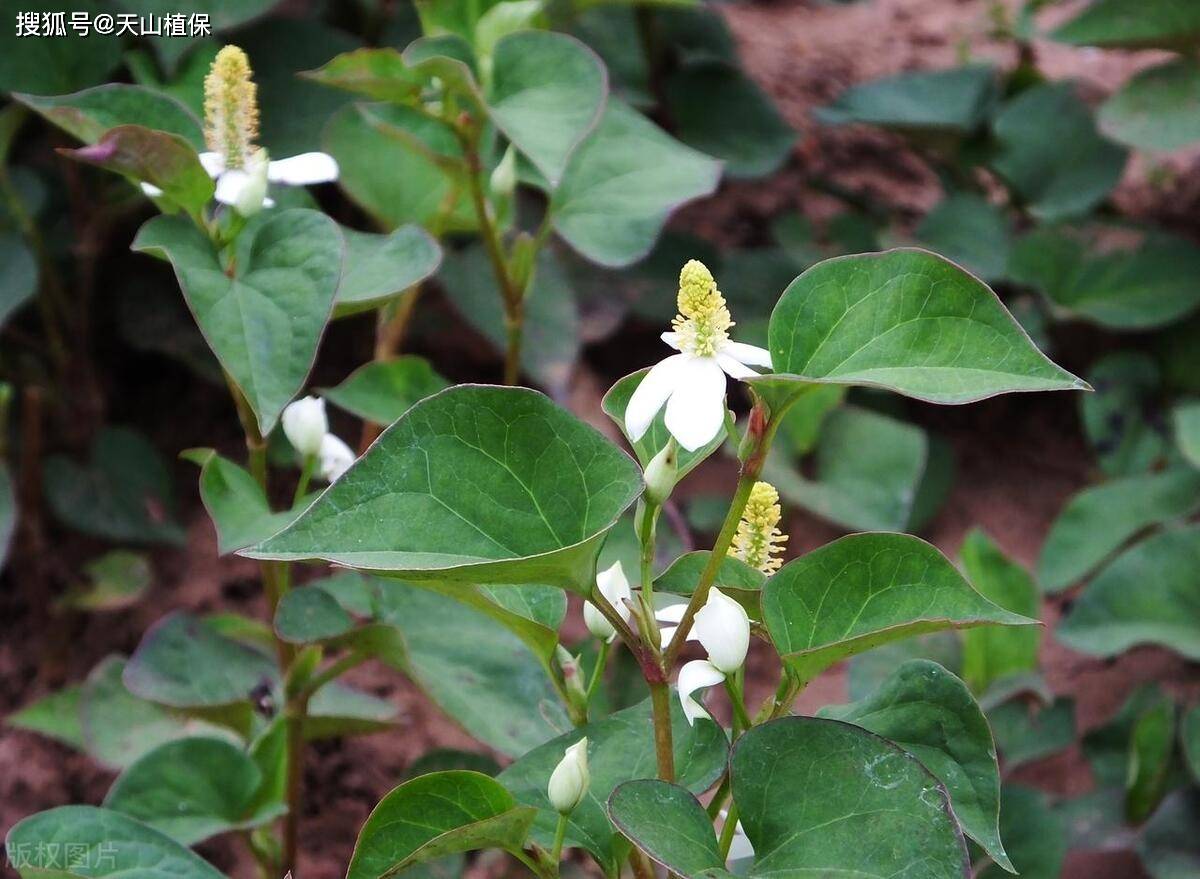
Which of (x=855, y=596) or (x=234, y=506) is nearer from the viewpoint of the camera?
(x=855, y=596)

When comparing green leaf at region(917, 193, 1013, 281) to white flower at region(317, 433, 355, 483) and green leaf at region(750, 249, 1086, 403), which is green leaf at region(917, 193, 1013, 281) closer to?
white flower at region(317, 433, 355, 483)

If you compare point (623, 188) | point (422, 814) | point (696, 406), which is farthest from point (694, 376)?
point (623, 188)

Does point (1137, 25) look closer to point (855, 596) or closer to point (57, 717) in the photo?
point (855, 596)

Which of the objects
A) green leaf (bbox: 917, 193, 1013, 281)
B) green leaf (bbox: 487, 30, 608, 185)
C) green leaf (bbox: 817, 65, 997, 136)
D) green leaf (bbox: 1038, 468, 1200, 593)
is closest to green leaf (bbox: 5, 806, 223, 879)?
green leaf (bbox: 487, 30, 608, 185)

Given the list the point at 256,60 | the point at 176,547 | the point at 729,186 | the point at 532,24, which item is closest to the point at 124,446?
the point at 176,547

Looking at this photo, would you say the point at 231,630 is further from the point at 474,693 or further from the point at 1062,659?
the point at 1062,659

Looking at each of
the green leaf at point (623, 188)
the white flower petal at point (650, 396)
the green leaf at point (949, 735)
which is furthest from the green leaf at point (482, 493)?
the green leaf at point (623, 188)

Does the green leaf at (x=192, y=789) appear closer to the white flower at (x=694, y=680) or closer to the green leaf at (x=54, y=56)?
the white flower at (x=694, y=680)
